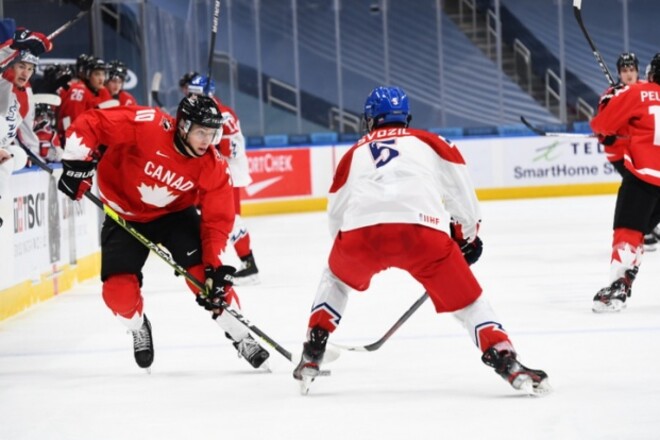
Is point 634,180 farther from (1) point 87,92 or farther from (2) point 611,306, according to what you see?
(1) point 87,92

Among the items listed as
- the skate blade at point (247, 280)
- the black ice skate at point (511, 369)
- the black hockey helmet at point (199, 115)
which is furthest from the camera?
the skate blade at point (247, 280)

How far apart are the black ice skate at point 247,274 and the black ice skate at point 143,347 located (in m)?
2.75

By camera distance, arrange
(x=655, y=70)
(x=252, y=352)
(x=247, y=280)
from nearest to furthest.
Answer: (x=252, y=352), (x=655, y=70), (x=247, y=280)

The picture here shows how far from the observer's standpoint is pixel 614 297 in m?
5.65

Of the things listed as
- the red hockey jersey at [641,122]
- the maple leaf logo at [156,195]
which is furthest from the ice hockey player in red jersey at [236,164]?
the maple leaf logo at [156,195]

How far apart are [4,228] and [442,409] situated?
10.1ft

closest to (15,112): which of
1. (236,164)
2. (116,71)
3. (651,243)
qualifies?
(236,164)

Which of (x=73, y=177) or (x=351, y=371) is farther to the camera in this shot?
(x=351, y=371)

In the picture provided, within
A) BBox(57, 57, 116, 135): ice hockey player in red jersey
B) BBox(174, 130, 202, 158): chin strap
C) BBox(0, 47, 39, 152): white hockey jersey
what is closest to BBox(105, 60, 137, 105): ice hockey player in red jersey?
BBox(57, 57, 116, 135): ice hockey player in red jersey

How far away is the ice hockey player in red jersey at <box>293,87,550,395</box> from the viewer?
3719mm

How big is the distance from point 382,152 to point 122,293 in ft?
4.08

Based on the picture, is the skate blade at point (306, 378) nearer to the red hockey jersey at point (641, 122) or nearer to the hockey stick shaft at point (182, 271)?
the hockey stick shaft at point (182, 271)

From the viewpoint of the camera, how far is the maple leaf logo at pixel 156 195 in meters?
4.46

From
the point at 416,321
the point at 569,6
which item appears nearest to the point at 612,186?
the point at 569,6
